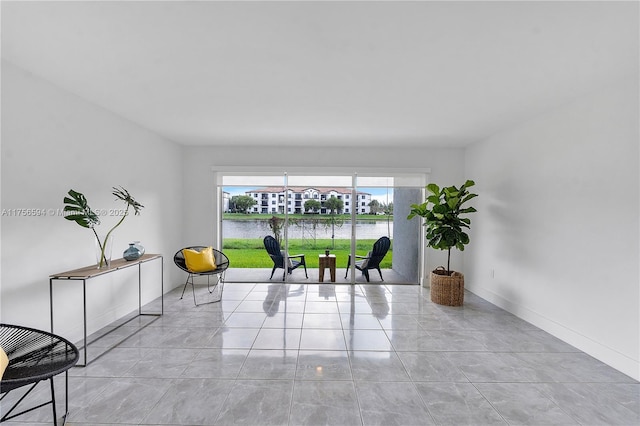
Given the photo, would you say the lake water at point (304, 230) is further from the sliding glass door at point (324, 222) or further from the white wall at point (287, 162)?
the white wall at point (287, 162)

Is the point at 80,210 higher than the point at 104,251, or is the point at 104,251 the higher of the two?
the point at 80,210

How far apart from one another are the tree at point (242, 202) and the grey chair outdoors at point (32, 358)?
3.70 metres

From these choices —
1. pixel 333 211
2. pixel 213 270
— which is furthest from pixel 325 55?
pixel 333 211

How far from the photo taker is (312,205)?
5.59 metres

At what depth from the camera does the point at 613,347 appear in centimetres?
267

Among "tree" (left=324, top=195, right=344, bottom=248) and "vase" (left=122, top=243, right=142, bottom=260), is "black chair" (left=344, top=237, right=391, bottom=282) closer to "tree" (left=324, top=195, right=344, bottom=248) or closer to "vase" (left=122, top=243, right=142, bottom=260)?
"tree" (left=324, top=195, right=344, bottom=248)

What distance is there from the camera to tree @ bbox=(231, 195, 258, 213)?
18.1 feet

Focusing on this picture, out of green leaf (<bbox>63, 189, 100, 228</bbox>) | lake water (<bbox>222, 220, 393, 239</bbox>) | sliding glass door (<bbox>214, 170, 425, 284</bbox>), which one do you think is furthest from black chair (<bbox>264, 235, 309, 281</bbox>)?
green leaf (<bbox>63, 189, 100, 228</bbox>)

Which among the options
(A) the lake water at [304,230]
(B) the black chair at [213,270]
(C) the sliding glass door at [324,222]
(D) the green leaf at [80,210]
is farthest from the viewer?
(A) the lake water at [304,230]

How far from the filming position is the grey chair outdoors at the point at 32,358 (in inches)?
60.9

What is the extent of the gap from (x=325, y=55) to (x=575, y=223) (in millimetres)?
3102

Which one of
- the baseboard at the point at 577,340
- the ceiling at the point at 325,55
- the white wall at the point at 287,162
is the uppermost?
the ceiling at the point at 325,55

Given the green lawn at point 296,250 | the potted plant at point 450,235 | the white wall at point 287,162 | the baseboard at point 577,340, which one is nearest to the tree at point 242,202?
the white wall at point 287,162

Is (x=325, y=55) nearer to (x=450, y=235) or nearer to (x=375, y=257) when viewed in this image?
(x=450, y=235)
